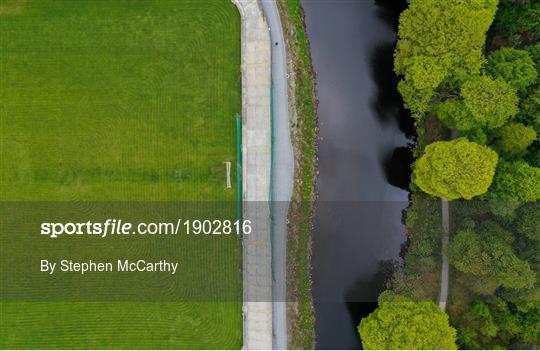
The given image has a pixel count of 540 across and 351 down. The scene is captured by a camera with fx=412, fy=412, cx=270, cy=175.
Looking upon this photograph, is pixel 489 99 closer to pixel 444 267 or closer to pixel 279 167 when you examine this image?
pixel 444 267

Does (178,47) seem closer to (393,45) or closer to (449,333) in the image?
(393,45)

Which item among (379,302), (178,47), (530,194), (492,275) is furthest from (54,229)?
(530,194)

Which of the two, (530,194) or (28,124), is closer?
(530,194)

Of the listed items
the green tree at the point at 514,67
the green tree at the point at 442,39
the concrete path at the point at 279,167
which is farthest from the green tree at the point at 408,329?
the green tree at the point at 514,67

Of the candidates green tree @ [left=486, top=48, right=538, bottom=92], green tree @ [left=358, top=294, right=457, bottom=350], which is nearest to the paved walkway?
green tree @ [left=358, top=294, right=457, bottom=350]

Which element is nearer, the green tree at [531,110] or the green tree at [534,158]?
the green tree at [531,110]

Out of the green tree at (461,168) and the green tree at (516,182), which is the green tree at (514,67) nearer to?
the green tree at (461,168)
